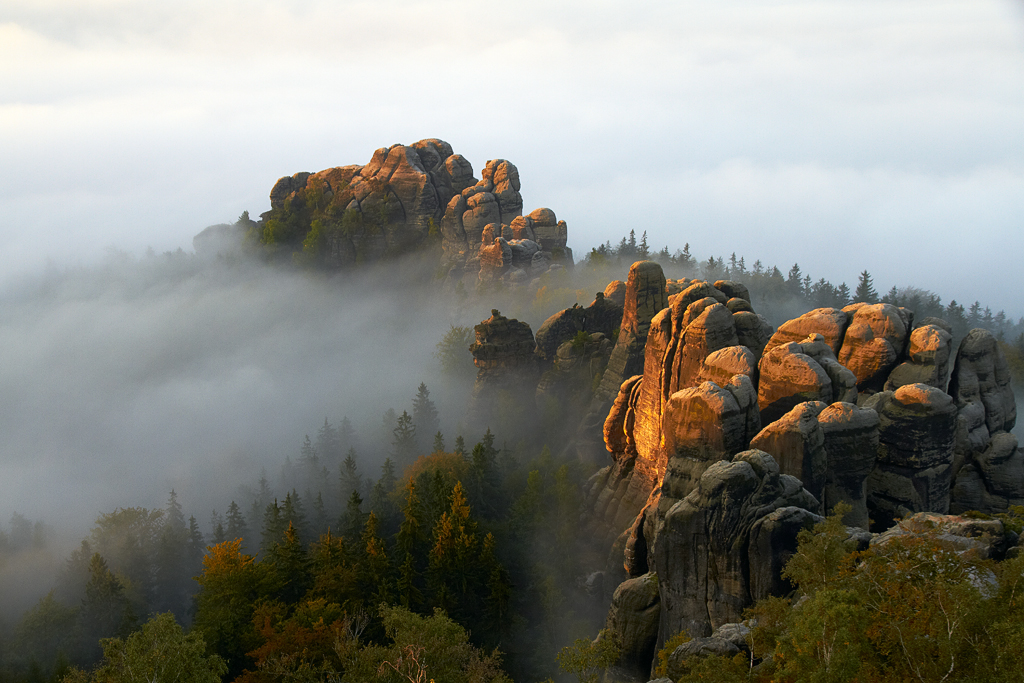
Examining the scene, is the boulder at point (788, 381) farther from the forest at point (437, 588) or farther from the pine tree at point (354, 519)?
the pine tree at point (354, 519)

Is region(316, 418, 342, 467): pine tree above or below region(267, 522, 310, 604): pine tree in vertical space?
below

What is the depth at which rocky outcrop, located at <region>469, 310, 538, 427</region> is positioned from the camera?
71.7 metres

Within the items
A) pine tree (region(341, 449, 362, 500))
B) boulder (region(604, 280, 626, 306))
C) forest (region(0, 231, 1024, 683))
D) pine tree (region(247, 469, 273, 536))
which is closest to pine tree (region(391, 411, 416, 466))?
forest (region(0, 231, 1024, 683))

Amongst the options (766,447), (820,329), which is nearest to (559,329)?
(820,329)

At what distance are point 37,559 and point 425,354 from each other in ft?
169

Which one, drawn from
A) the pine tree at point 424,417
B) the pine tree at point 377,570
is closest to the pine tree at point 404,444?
the pine tree at point 424,417

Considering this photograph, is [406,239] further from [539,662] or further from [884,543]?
[884,543]

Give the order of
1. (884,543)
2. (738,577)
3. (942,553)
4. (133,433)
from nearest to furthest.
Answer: (942,553)
(884,543)
(738,577)
(133,433)

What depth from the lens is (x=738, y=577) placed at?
28.4 m

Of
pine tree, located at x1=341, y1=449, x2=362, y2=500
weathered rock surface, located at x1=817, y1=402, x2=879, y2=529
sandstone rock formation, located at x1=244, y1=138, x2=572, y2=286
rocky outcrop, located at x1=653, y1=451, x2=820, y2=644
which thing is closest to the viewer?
rocky outcrop, located at x1=653, y1=451, x2=820, y2=644

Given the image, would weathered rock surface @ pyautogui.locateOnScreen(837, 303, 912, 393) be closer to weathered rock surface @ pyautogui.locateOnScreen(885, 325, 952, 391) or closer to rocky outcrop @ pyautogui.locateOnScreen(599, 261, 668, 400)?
weathered rock surface @ pyautogui.locateOnScreen(885, 325, 952, 391)

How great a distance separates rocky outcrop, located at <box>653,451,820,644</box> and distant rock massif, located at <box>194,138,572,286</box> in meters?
62.9

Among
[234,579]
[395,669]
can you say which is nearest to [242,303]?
[234,579]

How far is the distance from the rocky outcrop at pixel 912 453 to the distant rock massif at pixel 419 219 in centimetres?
5847
